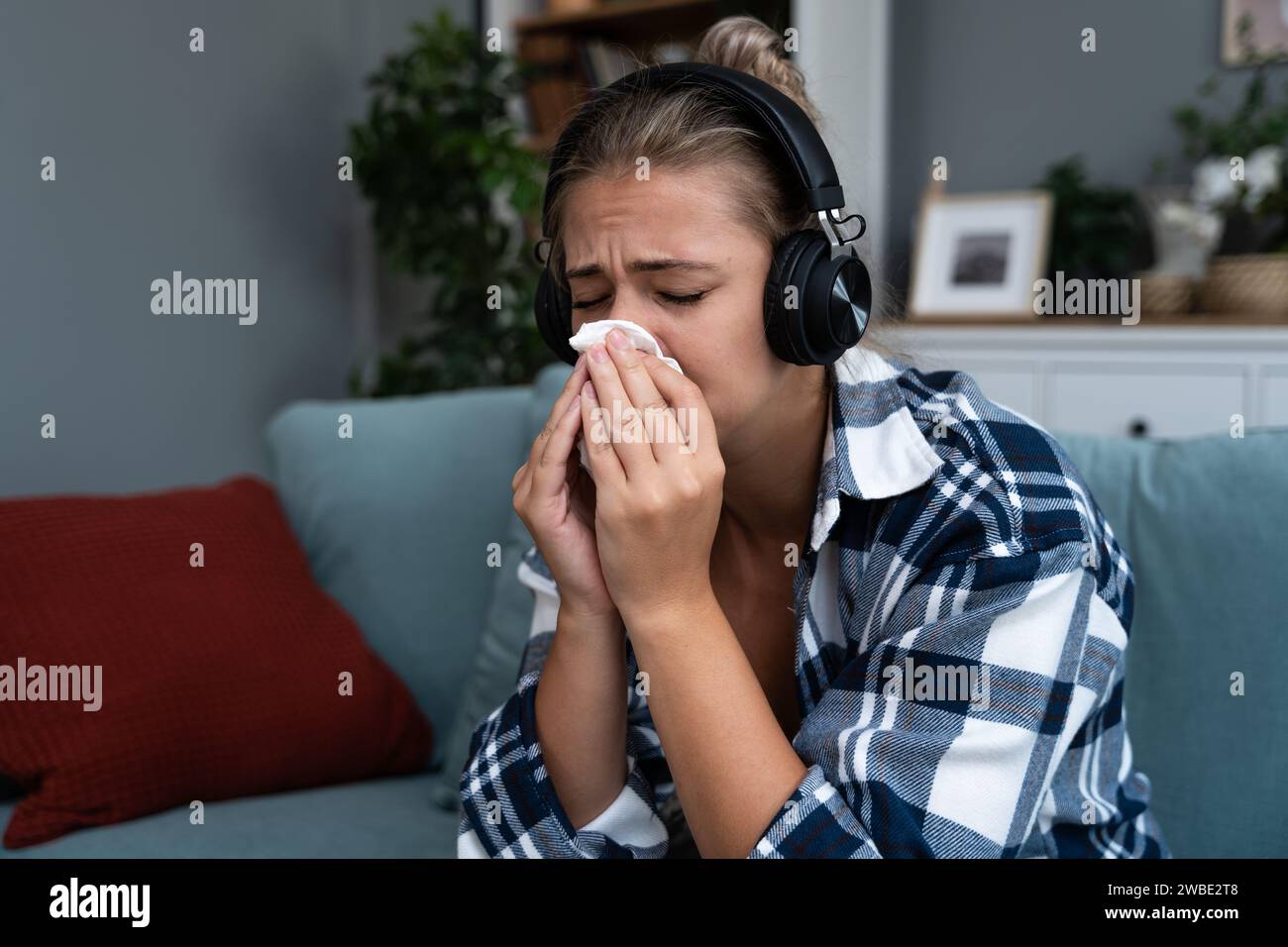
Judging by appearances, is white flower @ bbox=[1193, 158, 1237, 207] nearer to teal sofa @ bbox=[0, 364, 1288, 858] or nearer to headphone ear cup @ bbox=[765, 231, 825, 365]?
teal sofa @ bbox=[0, 364, 1288, 858]

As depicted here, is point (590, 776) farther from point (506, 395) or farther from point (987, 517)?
point (506, 395)

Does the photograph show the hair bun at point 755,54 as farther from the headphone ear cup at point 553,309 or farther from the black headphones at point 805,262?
the headphone ear cup at point 553,309

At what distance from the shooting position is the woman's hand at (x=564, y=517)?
86 cm

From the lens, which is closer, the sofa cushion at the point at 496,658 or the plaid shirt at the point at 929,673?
the plaid shirt at the point at 929,673

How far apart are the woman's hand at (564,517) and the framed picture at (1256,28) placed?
2347mm

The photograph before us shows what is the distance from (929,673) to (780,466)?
296 mm

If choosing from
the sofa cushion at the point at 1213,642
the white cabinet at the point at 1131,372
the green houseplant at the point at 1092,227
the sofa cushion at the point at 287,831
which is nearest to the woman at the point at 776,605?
the sofa cushion at the point at 1213,642

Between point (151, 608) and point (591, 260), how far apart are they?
764mm

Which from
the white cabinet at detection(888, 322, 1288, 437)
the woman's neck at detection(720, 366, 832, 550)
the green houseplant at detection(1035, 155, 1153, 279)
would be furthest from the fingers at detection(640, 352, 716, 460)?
the green houseplant at detection(1035, 155, 1153, 279)

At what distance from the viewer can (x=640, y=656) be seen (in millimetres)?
800

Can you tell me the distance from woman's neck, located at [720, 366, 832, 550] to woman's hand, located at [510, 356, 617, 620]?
A: 146 millimetres

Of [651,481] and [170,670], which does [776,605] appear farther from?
[170,670]

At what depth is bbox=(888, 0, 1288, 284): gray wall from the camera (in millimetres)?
2621
